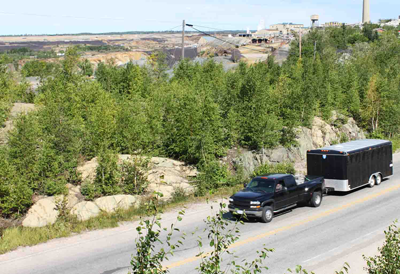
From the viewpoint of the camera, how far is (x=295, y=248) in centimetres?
1477

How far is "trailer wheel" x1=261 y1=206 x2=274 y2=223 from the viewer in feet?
57.4

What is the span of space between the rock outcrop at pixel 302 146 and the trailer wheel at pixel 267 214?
360 inches

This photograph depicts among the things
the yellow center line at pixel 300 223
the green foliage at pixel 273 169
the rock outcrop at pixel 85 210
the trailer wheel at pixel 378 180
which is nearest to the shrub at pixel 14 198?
the rock outcrop at pixel 85 210

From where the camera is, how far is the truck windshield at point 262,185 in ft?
60.0

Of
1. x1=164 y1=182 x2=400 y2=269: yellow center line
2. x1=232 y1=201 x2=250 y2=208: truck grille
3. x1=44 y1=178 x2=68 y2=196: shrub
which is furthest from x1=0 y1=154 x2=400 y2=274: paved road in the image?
x1=44 y1=178 x2=68 y2=196: shrub

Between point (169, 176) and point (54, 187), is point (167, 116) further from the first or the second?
point (54, 187)

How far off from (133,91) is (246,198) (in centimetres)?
1882

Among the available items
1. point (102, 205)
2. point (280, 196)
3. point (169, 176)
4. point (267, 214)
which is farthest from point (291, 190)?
point (102, 205)

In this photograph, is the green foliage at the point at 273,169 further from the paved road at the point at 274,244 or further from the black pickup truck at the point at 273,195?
the paved road at the point at 274,244

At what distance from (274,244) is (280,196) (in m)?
3.44

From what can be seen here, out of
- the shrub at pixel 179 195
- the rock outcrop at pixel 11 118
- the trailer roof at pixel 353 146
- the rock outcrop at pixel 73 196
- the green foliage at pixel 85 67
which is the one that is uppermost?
the green foliage at pixel 85 67

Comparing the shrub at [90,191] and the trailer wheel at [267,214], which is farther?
the shrub at [90,191]

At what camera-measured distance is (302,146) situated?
3194 centimetres

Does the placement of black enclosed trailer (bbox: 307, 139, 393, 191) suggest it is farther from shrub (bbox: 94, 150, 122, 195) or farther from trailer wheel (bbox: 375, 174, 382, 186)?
shrub (bbox: 94, 150, 122, 195)
